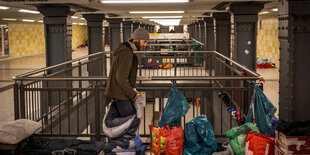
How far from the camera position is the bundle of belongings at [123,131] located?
434 cm

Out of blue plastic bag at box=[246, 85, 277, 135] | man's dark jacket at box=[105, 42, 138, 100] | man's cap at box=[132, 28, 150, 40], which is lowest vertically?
blue plastic bag at box=[246, 85, 277, 135]

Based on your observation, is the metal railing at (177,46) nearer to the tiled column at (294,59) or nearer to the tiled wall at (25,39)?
the tiled column at (294,59)

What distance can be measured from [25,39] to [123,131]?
29.9m

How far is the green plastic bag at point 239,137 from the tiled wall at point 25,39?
2759 centimetres

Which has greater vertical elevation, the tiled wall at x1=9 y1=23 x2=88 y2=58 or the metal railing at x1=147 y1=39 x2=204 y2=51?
the tiled wall at x1=9 y1=23 x2=88 y2=58

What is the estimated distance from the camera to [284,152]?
3.76 metres

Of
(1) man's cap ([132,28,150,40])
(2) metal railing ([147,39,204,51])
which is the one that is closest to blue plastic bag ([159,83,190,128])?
(1) man's cap ([132,28,150,40])

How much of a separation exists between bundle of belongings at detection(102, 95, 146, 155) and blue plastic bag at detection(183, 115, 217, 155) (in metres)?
0.61

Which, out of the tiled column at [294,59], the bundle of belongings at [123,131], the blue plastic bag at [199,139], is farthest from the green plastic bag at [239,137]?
the bundle of belongings at [123,131]

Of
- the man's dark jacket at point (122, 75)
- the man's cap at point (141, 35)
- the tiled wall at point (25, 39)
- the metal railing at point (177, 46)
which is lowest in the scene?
the man's dark jacket at point (122, 75)

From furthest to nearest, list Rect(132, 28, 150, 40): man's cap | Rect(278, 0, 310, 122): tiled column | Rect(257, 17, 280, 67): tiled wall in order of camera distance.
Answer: Rect(257, 17, 280, 67): tiled wall < Rect(132, 28, 150, 40): man's cap < Rect(278, 0, 310, 122): tiled column

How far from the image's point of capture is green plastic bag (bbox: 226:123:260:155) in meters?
4.30

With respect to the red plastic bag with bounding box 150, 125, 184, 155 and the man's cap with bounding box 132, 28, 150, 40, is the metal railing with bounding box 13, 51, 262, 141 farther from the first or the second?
the man's cap with bounding box 132, 28, 150, 40

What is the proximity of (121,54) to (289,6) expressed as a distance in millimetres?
2080
